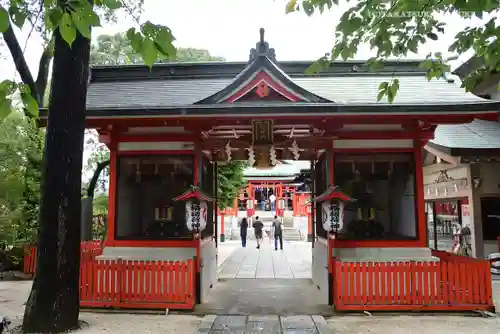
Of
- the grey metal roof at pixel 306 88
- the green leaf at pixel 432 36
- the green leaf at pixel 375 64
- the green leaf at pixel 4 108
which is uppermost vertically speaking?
the grey metal roof at pixel 306 88

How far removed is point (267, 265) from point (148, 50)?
1266 centimetres

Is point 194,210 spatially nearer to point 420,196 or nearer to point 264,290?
point 264,290

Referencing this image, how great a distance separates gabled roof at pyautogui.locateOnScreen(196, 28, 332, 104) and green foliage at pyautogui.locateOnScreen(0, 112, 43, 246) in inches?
285

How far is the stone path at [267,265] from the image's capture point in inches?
505

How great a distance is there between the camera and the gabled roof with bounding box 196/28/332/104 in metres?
8.58

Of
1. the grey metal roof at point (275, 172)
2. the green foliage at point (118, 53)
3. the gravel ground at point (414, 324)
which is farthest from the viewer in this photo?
the grey metal roof at point (275, 172)

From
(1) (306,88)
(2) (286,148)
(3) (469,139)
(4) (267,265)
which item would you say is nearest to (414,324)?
(2) (286,148)

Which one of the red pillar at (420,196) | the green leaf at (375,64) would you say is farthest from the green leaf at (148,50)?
the red pillar at (420,196)

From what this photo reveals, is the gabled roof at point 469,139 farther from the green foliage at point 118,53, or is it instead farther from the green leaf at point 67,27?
the green foliage at point 118,53

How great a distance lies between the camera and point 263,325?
7.14 metres

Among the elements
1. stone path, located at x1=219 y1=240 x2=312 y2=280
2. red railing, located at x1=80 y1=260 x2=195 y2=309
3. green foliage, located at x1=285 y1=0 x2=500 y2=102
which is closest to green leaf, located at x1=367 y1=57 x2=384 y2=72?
green foliage, located at x1=285 y1=0 x2=500 y2=102

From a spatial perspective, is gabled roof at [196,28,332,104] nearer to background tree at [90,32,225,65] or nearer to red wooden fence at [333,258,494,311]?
red wooden fence at [333,258,494,311]

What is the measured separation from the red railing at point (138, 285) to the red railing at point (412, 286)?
2993 millimetres

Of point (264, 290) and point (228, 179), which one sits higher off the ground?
point (228, 179)
